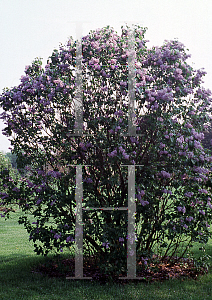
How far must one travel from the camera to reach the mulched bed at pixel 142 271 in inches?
215

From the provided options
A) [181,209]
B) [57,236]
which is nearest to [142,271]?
[181,209]

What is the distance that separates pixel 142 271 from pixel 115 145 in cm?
216

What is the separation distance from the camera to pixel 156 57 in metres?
5.34

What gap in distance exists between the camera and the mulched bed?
5.46 meters

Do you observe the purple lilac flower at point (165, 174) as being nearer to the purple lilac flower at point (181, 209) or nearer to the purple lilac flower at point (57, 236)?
the purple lilac flower at point (181, 209)

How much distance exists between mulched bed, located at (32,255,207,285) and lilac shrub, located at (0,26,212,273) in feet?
1.09

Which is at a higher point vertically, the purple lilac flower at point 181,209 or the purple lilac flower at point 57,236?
the purple lilac flower at point 181,209

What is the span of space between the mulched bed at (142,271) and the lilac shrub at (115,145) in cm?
33

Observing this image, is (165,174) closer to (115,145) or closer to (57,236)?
(115,145)

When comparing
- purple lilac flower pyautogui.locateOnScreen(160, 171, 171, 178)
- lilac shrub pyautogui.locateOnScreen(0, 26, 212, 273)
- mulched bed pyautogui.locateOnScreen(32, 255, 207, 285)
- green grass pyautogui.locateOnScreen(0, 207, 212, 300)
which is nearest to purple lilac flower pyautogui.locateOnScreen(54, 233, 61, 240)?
lilac shrub pyautogui.locateOnScreen(0, 26, 212, 273)

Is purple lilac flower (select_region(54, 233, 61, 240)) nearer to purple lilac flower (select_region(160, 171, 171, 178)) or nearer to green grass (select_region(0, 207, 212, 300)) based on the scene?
green grass (select_region(0, 207, 212, 300))

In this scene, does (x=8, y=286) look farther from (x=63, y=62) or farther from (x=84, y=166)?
(x=63, y=62)

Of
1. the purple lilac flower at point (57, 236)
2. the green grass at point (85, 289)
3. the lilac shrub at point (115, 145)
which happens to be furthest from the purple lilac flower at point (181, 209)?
the purple lilac flower at point (57, 236)

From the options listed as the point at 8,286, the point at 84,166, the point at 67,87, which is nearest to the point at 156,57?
the point at 67,87
